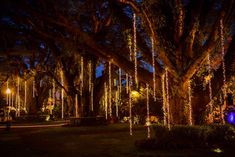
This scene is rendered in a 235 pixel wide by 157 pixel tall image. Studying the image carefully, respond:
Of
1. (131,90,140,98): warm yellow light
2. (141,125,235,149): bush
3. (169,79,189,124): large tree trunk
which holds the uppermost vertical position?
(131,90,140,98): warm yellow light

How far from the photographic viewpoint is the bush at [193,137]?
466 inches

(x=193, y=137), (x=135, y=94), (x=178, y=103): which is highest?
(x=135, y=94)

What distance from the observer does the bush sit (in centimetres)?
1184

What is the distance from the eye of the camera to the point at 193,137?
39.8 feet

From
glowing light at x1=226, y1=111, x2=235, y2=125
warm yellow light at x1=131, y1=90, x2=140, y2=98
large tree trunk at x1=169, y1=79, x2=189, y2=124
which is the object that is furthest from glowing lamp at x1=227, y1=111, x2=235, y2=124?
warm yellow light at x1=131, y1=90, x2=140, y2=98

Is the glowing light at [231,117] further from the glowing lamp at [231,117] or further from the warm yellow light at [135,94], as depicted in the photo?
the warm yellow light at [135,94]

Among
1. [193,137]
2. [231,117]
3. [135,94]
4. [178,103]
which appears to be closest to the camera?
[193,137]

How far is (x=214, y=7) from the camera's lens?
16047 mm

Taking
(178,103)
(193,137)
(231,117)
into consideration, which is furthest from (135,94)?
(193,137)

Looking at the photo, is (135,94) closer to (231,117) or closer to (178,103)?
(231,117)

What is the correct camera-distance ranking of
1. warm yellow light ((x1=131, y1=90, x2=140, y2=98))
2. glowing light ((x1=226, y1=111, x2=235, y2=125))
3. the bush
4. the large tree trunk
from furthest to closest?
warm yellow light ((x1=131, y1=90, x2=140, y2=98))
glowing light ((x1=226, y1=111, x2=235, y2=125))
the large tree trunk
the bush

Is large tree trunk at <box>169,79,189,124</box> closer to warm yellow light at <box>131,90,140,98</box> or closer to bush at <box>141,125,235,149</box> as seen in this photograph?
bush at <box>141,125,235,149</box>

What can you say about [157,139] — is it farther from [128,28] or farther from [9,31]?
→ [9,31]

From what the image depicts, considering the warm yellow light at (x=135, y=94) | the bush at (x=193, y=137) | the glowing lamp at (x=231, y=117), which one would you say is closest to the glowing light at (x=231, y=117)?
the glowing lamp at (x=231, y=117)
